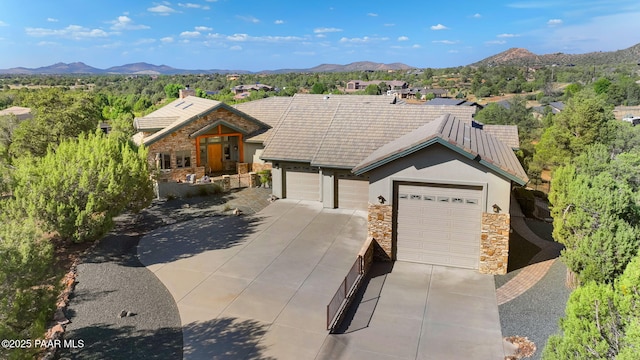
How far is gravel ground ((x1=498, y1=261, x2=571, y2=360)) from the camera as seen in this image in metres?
10.7

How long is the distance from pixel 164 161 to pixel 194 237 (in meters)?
10.4

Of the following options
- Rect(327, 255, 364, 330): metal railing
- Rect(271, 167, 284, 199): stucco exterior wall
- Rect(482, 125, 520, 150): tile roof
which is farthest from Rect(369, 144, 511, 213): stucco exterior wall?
Rect(482, 125, 520, 150): tile roof

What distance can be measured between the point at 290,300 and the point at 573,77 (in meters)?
131

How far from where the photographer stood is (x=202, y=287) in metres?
13.3

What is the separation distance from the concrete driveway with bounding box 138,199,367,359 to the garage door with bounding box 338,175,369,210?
0.52 meters

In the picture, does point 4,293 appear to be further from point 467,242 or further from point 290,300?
point 467,242

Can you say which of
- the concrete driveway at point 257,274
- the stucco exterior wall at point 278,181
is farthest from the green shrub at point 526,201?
the stucco exterior wall at point 278,181

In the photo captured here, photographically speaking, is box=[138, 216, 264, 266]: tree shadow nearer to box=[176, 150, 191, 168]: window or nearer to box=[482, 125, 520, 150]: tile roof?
box=[176, 150, 191, 168]: window

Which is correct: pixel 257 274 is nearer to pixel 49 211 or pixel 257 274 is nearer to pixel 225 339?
pixel 225 339

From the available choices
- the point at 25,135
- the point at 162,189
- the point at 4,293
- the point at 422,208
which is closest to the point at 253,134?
the point at 162,189

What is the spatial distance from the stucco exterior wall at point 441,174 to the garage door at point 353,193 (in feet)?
18.1

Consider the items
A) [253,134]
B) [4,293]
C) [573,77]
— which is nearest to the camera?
[4,293]

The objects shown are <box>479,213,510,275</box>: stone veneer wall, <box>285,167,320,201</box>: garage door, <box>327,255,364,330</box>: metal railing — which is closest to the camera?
<box>327,255,364,330</box>: metal railing

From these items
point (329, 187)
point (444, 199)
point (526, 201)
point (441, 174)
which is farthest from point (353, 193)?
point (526, 201)
